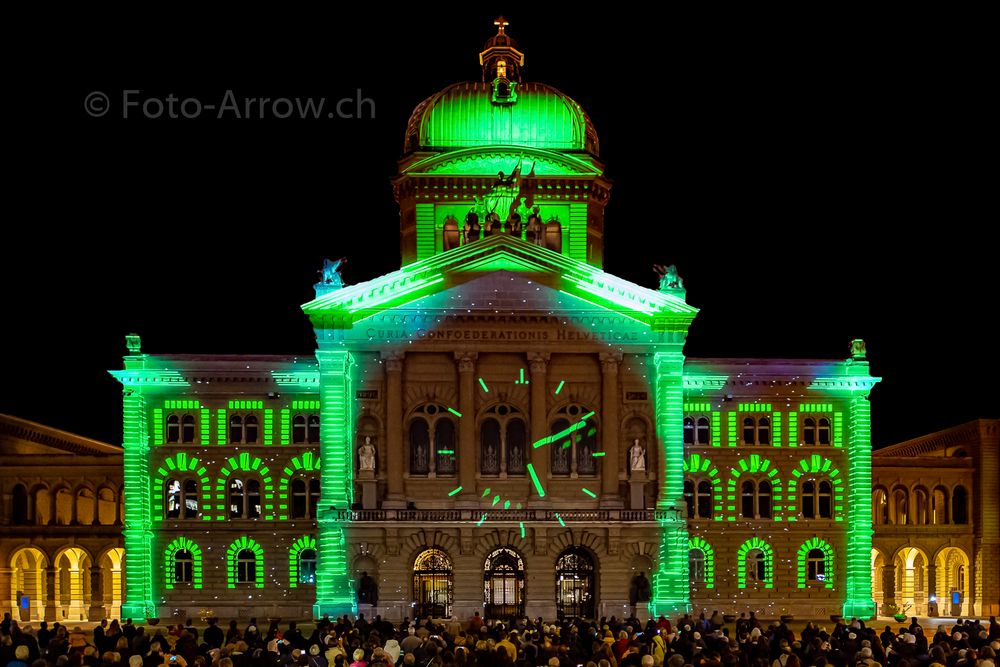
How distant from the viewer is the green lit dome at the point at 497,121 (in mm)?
92062

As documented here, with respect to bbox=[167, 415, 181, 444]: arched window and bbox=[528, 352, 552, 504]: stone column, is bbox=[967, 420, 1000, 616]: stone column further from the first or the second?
bbox=[167, 415, 181, 444]: arched window

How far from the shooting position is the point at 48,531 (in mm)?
89062

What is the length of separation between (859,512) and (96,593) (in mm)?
37657

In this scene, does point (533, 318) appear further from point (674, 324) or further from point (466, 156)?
point (466, 156)

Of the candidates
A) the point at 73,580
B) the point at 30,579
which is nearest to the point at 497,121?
the point at 73,580

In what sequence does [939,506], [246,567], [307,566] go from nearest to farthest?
[246,567], [307,566], [939,506]

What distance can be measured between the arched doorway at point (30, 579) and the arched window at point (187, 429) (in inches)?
424

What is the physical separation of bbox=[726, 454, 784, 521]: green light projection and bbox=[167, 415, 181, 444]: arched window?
86.6 ft

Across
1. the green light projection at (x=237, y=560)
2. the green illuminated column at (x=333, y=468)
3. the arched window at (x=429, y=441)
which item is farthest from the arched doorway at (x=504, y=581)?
the green light projection at (x=237, y=560)

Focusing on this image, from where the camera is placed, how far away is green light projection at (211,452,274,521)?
85500mm

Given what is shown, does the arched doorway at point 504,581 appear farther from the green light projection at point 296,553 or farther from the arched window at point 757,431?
the arched window at point 757,431

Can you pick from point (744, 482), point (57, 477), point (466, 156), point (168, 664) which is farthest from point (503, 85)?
point (168, 664)

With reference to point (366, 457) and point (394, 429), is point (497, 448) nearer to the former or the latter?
point (394, 429)

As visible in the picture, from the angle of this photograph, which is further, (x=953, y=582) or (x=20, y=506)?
(x=953, y=582)
